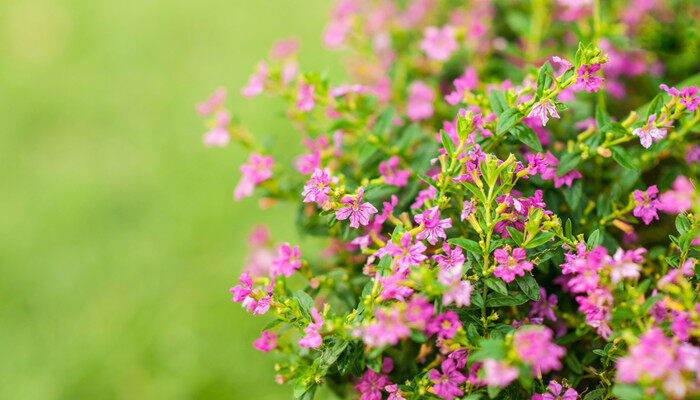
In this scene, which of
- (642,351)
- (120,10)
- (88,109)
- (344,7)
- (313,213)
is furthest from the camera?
(120,10)

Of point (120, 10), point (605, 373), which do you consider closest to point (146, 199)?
point (120, 10)

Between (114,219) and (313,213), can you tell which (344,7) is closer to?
(313,213)

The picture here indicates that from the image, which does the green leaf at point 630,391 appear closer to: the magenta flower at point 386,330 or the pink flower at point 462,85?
the magenta flower at point 386,330

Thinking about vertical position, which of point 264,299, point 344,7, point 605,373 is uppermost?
point 344,7

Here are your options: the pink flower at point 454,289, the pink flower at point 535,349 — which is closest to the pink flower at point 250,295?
the pink flower at point 454,289

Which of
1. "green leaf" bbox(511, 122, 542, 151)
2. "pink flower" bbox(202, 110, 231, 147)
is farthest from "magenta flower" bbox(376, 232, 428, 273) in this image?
"pink flower" bbox(202, 110, 231, 147)

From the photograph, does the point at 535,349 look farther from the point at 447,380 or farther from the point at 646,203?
the point at 646,203

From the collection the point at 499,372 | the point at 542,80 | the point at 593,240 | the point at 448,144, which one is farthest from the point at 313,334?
the point at 542,80
